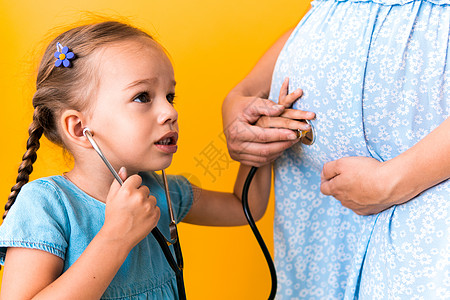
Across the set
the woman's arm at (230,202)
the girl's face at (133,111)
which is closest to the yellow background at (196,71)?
the woman's arm at (230,202)

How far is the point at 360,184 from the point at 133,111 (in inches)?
17.6

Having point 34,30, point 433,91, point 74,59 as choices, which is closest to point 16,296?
point 74,59

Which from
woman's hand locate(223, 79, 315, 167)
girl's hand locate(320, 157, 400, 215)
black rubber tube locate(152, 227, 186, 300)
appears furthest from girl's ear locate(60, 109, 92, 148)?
girl's hand locate(320, 157, 400, 215)

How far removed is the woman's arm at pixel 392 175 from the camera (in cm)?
85

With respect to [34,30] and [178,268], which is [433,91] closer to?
[178,268]

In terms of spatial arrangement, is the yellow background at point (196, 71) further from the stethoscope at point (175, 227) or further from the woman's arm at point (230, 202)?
the stethoscope at point (175, 227)

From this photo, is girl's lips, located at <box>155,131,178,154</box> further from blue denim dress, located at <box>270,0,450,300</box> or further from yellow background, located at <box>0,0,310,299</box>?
yellow background, located at <box>0,0,310,299</box>

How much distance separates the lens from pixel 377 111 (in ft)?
3.20

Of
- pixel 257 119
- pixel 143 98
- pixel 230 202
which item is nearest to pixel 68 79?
pixel 143 98

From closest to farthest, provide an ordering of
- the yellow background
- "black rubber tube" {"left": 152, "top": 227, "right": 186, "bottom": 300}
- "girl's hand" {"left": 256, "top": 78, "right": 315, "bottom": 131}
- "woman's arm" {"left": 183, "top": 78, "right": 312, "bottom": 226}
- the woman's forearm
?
1. the woman's forearm
2. "black rubber tube" {"left": 152, "top": 227, "right": 186, "bottom": 300}
3. "girl's hand" {"left": 256, "top": 78, "right": 315, "bottom": 131}
4. "woman's arm" {"left": 183, "top": 78, "right": 312, "bottom": 226}
5. the yellow background

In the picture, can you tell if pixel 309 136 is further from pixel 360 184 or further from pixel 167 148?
pixel 167 148

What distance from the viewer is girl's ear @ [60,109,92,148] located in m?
1.02

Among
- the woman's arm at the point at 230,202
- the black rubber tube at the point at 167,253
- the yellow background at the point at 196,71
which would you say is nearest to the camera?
the black rubber tube at the point at 167,253

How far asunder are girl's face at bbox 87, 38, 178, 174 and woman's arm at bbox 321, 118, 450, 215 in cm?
35
